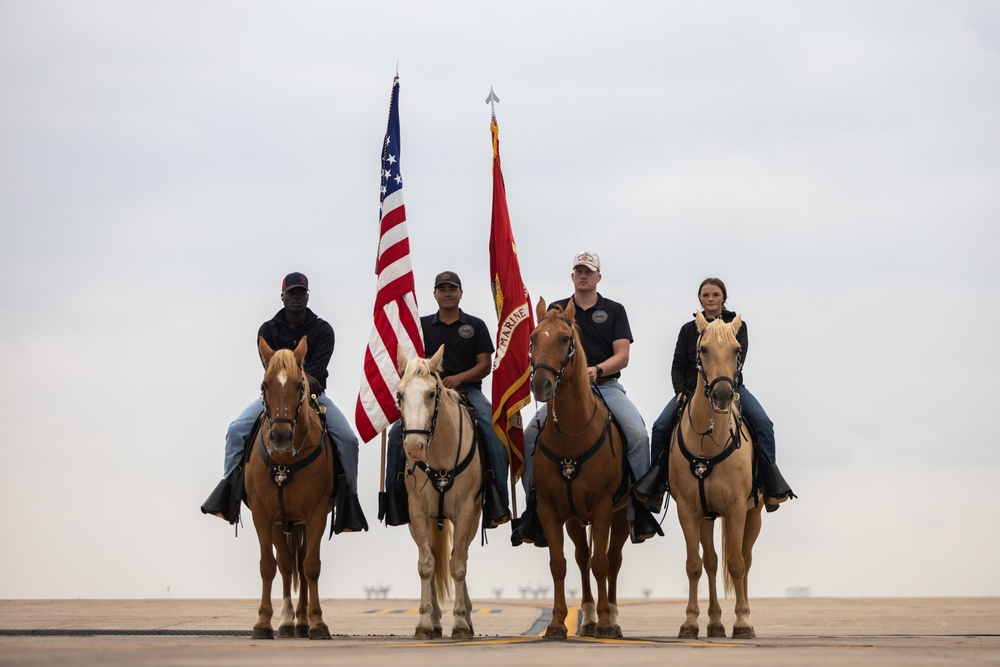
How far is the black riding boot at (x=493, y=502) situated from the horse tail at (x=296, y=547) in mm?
2158

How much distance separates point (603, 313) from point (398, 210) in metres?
3.18

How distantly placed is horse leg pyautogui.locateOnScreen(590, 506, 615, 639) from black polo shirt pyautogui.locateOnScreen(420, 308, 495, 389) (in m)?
2.17

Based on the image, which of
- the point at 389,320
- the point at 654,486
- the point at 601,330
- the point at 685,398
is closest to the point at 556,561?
the point at 654,486

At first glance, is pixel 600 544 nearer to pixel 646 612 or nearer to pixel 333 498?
pixel 333 498

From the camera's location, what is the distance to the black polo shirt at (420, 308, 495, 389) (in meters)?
14.1

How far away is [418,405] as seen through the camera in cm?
1186

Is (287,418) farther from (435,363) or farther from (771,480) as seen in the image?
(771,480)

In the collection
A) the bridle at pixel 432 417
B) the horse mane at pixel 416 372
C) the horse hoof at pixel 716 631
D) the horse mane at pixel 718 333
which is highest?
the horse mane at pixel 718 333

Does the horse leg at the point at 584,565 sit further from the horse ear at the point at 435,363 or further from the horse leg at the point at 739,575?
the horse ear at the point at 435,363

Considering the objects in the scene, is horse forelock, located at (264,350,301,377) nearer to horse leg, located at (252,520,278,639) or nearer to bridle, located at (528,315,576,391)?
horse leg, located at (252,520,278,639)

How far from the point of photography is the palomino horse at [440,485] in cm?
1215

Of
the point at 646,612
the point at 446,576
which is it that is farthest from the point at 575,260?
the point at 646,612

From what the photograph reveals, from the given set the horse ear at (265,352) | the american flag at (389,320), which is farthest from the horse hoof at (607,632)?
the horse ear at (265,352)

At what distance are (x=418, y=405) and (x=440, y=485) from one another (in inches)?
45.3
